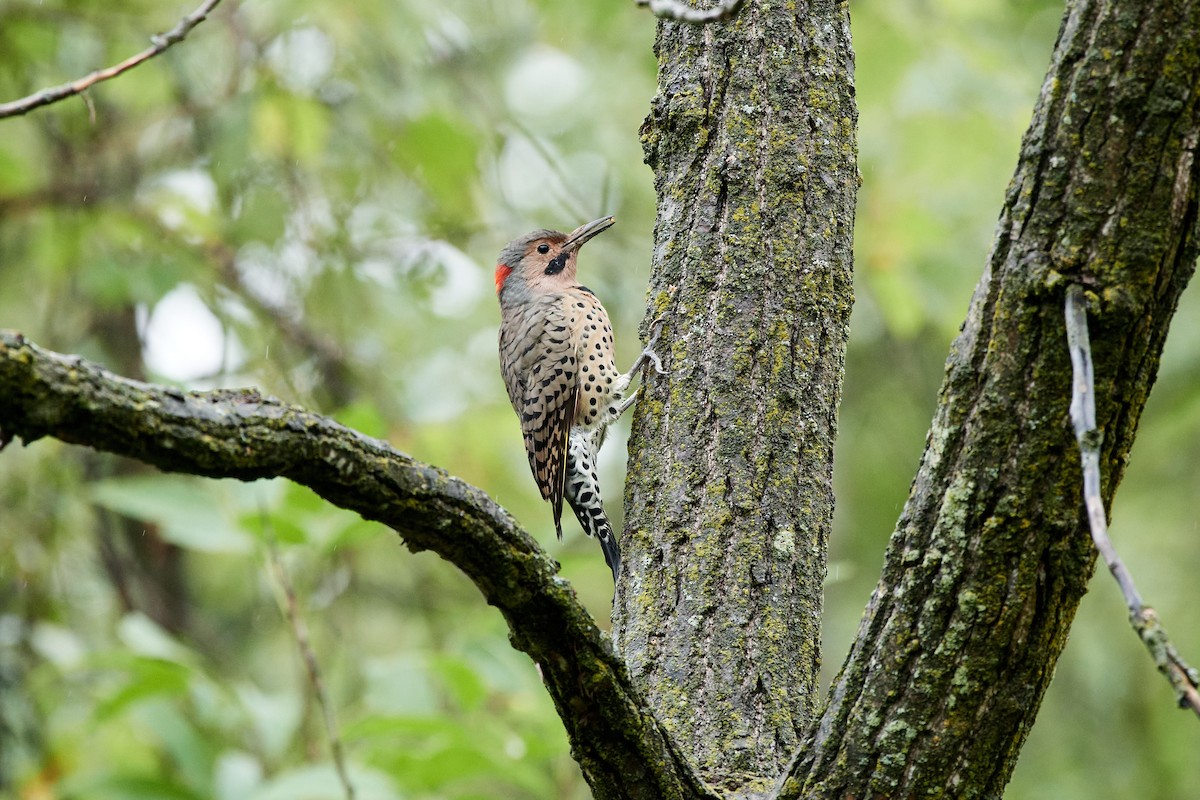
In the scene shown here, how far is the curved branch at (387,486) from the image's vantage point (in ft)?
5.21

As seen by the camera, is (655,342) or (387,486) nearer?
(387,486)

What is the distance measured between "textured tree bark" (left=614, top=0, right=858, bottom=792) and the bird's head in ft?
8.37

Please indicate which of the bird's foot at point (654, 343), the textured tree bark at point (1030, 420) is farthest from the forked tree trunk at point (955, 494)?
the bird's foot at point (654, 343)

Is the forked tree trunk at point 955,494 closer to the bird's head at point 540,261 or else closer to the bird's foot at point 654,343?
the bird's foot at point 654,343

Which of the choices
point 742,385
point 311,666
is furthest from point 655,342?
point 311,666

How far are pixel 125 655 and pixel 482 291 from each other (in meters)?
5.59

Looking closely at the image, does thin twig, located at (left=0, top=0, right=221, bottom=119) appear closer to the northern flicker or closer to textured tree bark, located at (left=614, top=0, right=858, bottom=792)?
textured tree bark, located at (left=614, top=0, right=858, bottom=792)

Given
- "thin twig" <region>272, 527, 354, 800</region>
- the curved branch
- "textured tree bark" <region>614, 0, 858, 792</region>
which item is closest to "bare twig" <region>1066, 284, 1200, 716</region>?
the curved branch

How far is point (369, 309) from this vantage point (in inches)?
288

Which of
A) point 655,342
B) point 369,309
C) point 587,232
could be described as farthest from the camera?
point 369,309

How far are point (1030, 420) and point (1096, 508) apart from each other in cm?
31

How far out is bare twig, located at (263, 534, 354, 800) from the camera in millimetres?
3568

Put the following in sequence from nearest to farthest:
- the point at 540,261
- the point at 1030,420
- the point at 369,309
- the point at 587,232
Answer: the point at 1030,420 < the point at 587,232 < the point at 540,261 < the point at 369,309

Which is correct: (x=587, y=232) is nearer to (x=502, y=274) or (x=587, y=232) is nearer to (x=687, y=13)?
(x=502, y=274)
